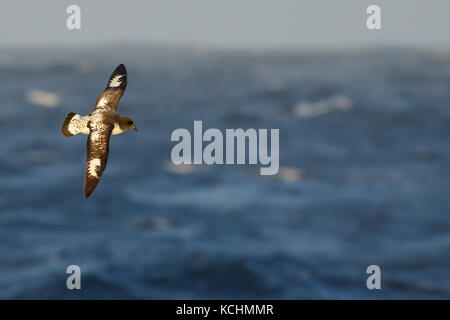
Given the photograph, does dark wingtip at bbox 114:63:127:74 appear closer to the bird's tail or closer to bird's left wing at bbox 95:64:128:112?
bird's left wing at bbox 95:64:128:112

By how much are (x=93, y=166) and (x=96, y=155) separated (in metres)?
0.19

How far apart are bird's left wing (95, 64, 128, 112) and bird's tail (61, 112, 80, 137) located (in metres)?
0.30

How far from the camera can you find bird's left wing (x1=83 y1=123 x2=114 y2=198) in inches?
235

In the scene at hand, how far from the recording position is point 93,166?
6.13 meters

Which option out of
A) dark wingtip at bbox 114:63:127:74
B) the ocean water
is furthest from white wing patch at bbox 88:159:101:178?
the ocean water

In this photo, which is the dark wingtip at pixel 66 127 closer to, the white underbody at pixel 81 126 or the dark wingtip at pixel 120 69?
the white underbody at pixel 81 126

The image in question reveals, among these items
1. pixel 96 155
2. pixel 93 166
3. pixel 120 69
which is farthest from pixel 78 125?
pixel 120 69

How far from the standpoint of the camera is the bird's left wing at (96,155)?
5.97 meters

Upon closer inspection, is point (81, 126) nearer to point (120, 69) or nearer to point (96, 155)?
point (96, 155)

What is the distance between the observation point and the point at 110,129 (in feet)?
20.7

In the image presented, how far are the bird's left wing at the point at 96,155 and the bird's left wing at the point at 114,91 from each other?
61 centimetres
